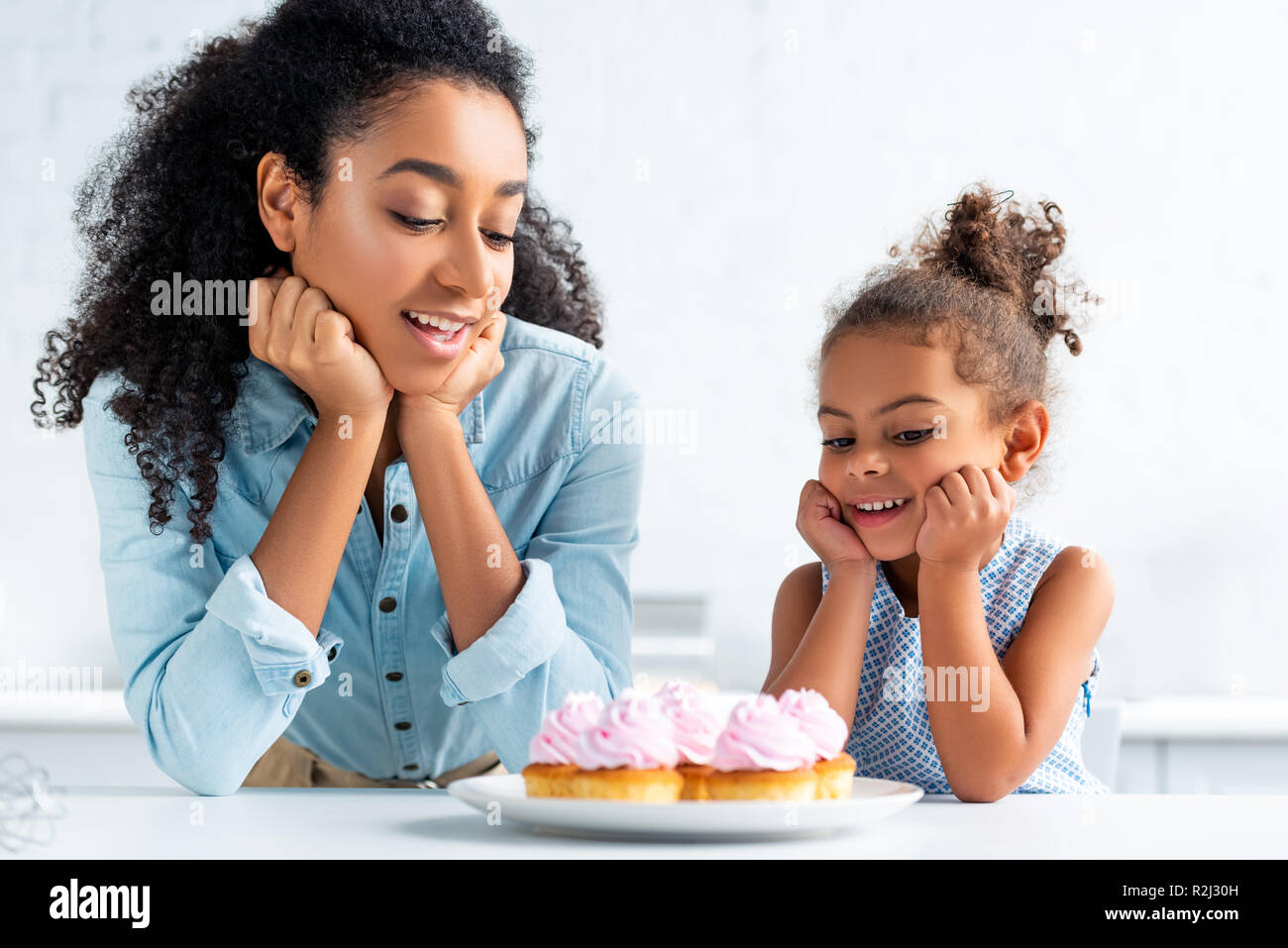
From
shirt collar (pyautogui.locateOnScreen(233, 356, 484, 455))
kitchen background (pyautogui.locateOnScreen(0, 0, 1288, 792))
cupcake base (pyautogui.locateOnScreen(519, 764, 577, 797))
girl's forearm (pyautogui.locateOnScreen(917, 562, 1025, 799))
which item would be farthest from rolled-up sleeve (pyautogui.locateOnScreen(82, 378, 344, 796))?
kitchen background (pyautogui.locateOnScreen(0, 0, 1288, 792))

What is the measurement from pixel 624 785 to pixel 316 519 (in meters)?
0.48

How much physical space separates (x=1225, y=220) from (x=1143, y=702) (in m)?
1.32

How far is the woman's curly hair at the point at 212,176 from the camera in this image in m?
1.20

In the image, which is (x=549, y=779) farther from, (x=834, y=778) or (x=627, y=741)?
(x=834, y=778)

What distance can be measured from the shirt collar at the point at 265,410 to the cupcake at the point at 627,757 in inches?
23.9

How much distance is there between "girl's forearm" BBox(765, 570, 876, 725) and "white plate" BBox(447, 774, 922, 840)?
435 mm

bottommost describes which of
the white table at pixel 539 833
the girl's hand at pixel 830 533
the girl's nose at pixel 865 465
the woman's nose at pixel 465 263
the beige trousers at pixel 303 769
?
the beige trousers at pixel 303 769

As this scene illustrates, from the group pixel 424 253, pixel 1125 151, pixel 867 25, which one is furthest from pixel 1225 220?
pixel 424 253

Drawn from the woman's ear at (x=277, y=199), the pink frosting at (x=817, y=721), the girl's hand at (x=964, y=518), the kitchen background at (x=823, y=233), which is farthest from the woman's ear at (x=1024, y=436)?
the kitchen background at (x=823, y=233)

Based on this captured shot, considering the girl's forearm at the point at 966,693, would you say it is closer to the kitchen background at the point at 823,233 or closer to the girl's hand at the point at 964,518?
the girl's hand at the point at 964,518

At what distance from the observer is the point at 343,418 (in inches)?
46.1

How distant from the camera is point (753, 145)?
10.2 feet

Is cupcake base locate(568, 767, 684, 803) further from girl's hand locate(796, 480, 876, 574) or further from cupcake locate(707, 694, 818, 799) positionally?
girl's hand locate(796, 480, 876, 574)
